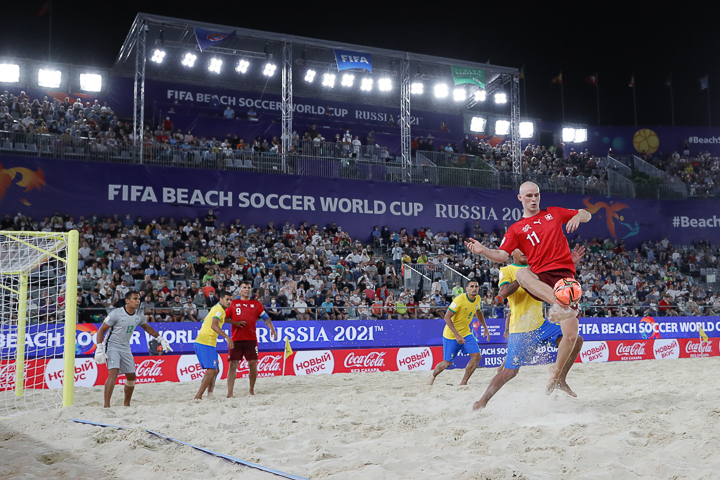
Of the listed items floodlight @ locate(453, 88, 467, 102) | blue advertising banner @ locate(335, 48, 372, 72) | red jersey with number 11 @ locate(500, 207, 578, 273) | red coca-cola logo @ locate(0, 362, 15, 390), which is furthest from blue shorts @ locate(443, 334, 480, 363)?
floodlight @ locate(453, 88, 467, 102)

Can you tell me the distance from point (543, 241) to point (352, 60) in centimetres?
1932

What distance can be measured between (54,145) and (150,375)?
11.0 meters

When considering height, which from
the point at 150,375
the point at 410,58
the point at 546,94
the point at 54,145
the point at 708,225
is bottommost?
the point at 150,375

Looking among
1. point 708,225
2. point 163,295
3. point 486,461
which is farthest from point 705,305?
point 486,461

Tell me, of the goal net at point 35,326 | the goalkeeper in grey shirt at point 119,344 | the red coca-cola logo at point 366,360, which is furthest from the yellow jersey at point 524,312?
the red coca-cola logo at point 366,360

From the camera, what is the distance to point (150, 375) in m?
12.9

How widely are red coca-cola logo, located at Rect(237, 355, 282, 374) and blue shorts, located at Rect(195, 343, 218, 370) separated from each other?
429cm

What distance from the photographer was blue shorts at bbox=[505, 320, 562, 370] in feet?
20.4

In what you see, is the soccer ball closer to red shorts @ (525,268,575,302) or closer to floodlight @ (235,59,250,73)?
red shorts @ (525,268,575,302)

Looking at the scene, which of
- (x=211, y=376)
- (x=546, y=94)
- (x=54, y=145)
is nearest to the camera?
(x=211, y=376)

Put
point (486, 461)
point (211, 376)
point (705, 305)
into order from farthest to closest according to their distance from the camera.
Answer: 1. point (705, 305)
2. point (211, 376)
3. point (486, 461)

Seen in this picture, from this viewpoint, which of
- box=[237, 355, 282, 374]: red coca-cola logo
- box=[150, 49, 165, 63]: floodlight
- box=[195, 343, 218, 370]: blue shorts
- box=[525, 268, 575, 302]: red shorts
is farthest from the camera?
box=[150, 49, 165, 63]: floodlight

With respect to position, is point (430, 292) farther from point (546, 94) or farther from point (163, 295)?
point (546, 94)

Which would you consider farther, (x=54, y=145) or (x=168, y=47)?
(x=168, y=47)
